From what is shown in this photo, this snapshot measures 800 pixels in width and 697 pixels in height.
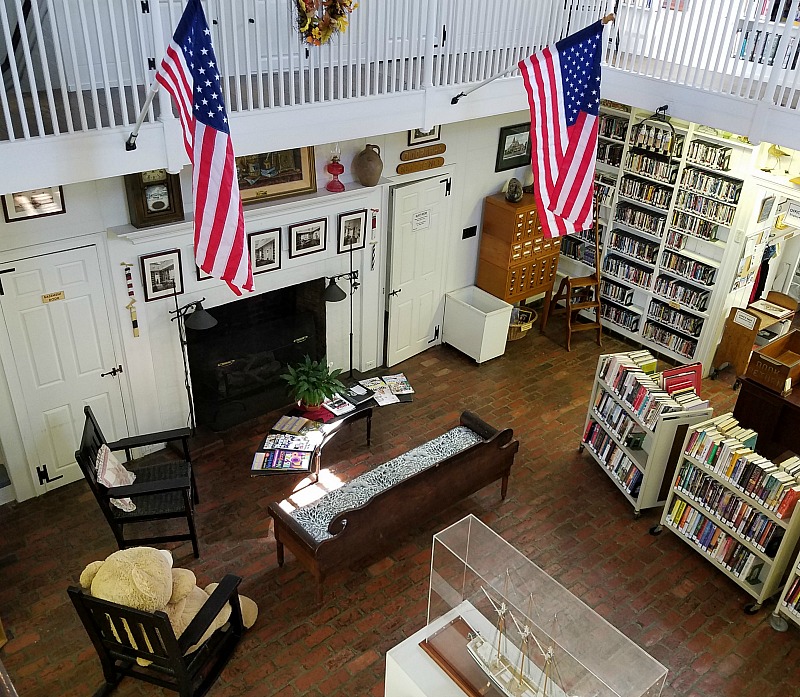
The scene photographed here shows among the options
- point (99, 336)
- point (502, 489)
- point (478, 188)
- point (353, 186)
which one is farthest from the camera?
point (478, 188)

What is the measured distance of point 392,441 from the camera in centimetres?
727

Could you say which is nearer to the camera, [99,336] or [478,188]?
[99,336]

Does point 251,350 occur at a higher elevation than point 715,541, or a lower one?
higher

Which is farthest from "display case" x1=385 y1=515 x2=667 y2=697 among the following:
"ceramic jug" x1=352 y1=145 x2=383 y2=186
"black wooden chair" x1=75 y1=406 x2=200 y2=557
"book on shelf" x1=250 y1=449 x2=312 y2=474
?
"ceramic jug" x1=352 y1=145 x2=383 y2=186

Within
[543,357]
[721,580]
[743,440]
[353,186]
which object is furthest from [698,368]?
[353,186]

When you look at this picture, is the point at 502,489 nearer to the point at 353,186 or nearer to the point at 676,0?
the point at 353,186

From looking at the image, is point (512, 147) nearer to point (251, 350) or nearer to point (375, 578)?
point (251, 350)

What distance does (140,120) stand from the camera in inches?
177

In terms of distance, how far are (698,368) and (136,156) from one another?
16.3 ft

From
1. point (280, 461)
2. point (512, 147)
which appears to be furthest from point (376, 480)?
point (512, 147)

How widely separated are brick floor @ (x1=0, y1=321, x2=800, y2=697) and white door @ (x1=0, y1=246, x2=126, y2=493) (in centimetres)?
53

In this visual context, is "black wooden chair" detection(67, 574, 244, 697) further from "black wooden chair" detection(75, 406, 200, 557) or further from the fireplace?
the fireplace

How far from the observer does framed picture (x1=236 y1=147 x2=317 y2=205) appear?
6340 millimetres

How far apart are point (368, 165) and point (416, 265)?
149 centimetres
